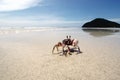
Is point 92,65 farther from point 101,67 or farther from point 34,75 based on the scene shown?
point 34,75

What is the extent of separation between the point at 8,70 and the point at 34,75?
1.34 meters

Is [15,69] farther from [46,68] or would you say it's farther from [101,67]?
[101,67]

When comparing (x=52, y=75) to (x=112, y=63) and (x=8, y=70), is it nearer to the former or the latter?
(x=8, y=70)

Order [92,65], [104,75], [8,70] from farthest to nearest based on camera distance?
1. [92,65]
2. [8,70]
3. [104,75]

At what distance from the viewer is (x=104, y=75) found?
6.05 m

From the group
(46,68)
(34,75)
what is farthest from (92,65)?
(34,75)

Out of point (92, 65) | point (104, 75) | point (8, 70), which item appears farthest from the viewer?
point (92, 65)

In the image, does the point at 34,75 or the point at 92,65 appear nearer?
the point at 34,75

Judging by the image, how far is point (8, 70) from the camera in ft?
21.8

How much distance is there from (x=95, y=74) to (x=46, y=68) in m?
2.17

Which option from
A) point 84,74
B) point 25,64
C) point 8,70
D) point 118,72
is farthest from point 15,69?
point 118,72

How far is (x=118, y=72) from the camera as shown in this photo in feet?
20.9

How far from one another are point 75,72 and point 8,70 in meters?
2.87

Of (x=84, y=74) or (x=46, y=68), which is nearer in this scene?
(x=84, y=74)
